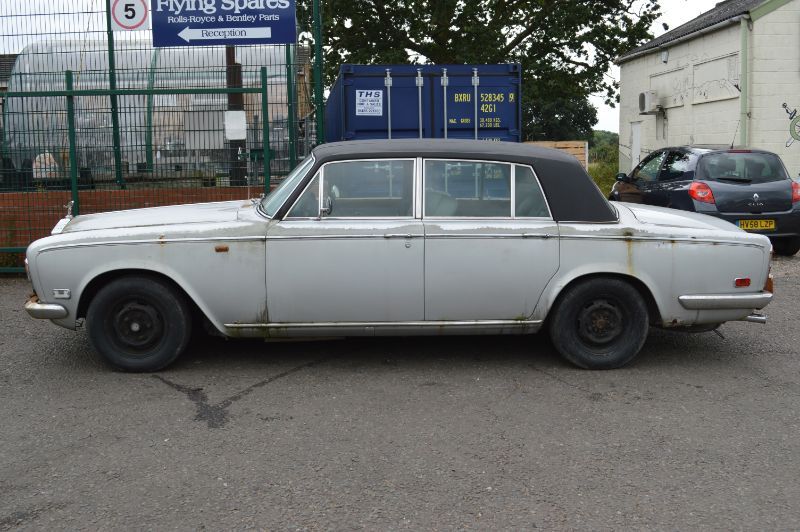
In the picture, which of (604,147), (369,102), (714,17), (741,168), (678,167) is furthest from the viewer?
(604,147)

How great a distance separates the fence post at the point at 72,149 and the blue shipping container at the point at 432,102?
4.40 meters

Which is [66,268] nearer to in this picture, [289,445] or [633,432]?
[289,445]

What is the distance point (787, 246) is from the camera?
38.4 feet

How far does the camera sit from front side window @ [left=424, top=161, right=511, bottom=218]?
5789 mm

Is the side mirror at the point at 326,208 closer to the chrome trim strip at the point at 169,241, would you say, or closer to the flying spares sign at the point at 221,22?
the chrome trim strip at the point at 169,241

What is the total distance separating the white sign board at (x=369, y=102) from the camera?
1301cm

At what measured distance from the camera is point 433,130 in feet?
43.1

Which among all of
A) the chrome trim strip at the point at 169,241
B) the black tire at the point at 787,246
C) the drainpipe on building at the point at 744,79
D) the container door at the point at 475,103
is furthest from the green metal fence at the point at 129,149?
the drainpipe on building at the point at 744,79

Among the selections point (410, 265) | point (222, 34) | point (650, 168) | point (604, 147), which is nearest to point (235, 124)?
point (222, 34)

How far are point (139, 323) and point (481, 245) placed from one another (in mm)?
2295

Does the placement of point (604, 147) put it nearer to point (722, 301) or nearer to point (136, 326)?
point (722, 301)

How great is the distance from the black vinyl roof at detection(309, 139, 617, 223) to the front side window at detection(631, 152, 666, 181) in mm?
6875

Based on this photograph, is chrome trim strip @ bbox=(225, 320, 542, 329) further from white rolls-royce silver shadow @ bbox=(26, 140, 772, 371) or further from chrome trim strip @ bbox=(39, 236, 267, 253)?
chrome trim strip @ bbox=(39, 236, 267, 253)

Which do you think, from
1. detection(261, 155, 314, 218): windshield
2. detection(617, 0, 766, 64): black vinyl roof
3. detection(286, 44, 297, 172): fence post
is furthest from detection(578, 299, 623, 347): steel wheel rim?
detection(617, 0, 766, 64): black vinyl roof
